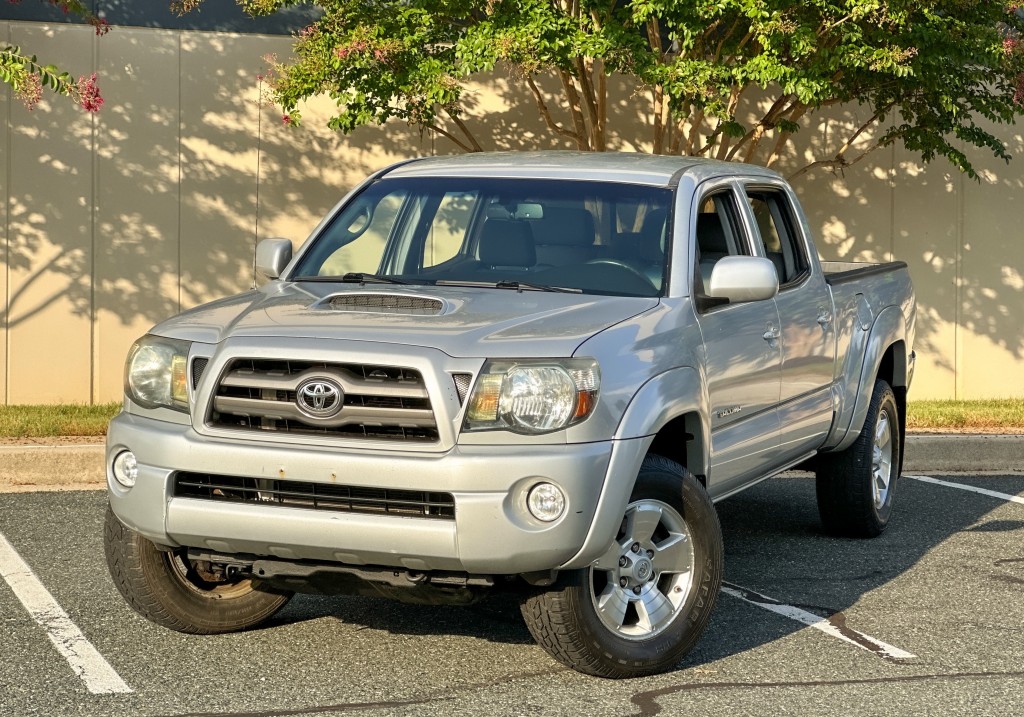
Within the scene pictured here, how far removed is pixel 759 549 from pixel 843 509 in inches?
21.3

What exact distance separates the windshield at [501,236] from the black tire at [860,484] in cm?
245

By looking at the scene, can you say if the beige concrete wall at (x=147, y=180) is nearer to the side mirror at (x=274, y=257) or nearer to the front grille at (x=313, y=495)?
the side mirror at (x=274, y=257)

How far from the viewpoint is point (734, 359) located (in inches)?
256

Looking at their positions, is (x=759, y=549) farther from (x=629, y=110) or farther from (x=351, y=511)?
(x=629, y=110)

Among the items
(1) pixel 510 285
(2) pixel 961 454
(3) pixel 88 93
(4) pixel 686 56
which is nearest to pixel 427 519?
(1) pixel 510 285

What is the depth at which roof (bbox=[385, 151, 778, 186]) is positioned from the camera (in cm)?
677

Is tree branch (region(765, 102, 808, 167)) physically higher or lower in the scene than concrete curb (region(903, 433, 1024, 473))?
higher

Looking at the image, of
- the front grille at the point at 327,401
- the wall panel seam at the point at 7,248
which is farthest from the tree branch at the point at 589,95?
the front grille at the point at 327,401

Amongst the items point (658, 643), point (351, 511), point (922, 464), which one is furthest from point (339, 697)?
point (922, 464)

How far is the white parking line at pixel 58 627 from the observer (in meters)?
5.55

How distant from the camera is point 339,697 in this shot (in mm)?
5371

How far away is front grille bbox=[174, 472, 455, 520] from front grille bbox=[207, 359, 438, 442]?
0.18m

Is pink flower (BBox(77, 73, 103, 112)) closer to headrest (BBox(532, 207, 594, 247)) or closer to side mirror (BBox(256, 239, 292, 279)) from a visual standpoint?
side mirror (BBox(256, 239, 292, 279))

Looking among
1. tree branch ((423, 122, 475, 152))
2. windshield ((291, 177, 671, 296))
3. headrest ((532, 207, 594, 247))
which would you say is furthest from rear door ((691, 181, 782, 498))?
tree branch ((423, 122, 475, 152))
